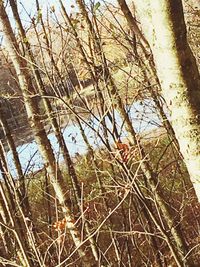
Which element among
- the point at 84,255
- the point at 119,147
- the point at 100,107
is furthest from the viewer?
the point at 84,255

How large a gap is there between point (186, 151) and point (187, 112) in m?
0.15

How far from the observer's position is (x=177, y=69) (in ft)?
4.66

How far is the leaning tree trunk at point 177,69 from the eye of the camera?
1386 mm

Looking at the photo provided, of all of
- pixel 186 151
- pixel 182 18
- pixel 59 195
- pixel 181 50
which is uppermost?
pixel 182 18

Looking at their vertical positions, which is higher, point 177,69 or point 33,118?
point 177,69

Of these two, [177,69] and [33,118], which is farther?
[33,118]

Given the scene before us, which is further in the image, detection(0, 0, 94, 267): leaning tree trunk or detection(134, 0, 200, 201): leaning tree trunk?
detection(0, 0, 94, 267): leaning tree trunk

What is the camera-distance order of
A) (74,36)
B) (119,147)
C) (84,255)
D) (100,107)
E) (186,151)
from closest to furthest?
(186,151) < (119,147) < (100,107) < (84,255) < (74,36)

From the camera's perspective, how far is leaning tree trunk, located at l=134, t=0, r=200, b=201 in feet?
4.55

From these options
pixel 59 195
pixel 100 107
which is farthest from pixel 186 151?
pixel 59 195

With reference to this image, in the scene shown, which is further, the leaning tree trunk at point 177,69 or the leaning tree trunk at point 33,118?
the leaning tree trunk at point 33,118

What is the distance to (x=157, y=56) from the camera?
146 cm

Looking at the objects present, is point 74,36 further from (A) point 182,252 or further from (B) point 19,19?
(A) point 182,252

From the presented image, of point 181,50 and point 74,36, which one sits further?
point 74,36
